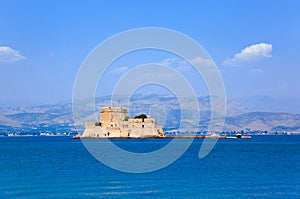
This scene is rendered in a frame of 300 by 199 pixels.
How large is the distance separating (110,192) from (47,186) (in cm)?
340

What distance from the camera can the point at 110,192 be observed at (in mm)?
21422

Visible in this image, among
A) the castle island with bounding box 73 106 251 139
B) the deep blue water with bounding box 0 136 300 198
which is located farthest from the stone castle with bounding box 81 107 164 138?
the deep blue water with bounding box 0 136 300 198

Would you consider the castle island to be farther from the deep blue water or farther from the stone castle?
the deep blue water

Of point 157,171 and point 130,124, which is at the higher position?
point 130,124

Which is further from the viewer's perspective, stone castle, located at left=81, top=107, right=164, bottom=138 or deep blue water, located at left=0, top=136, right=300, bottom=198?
stone castle, located at left=81, top=107, right=164, bottom=138

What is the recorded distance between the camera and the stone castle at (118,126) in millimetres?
105125

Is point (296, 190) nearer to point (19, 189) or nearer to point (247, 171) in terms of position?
point (247, 171)

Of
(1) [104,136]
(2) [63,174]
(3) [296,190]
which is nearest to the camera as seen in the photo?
(3) [296,190]

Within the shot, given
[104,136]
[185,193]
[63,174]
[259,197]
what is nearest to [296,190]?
[259,197]

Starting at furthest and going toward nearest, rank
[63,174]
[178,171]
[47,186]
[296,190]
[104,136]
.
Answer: [104,136] → [178,171] → [63,174] → [47,186] → [296,190]

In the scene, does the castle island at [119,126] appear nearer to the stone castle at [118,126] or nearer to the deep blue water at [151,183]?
the stone castle at [118,126]

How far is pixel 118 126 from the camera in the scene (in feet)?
349

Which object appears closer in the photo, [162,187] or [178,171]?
[162,187]

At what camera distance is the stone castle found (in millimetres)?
105125
